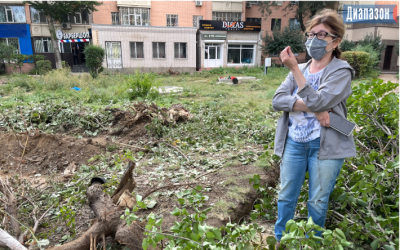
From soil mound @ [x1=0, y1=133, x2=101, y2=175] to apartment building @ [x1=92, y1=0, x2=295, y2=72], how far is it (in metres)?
19.1

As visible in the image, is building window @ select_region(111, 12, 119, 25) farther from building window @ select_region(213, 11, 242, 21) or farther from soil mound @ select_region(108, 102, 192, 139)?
soil mound @ select_region(108, 102, 192, 139)

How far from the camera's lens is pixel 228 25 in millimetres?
27891

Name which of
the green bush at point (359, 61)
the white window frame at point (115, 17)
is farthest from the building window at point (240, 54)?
the white window frame at point (115, 17)

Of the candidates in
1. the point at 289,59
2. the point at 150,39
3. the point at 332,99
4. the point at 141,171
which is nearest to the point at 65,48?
the point at 150,39

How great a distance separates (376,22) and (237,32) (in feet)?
44.0

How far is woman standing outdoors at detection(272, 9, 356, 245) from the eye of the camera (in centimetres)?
201

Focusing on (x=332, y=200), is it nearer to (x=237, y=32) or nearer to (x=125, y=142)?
(x=125, y=142)

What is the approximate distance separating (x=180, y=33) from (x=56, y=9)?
1123 cm

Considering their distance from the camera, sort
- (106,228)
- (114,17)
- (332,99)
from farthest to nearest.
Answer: (114,17) → (106,228) → (332,99)

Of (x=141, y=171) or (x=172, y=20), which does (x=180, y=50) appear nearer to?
(x=172, y=20)

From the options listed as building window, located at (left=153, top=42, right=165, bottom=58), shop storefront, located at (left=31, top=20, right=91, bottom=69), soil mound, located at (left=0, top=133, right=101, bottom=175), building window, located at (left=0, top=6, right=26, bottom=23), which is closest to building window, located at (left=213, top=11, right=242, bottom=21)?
building window, located at (left=153, top=42, right=165, bottom=58)

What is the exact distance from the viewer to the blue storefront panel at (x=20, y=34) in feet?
86.3

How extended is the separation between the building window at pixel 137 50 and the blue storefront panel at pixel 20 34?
36.1 feet

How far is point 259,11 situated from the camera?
32750 millimetres
